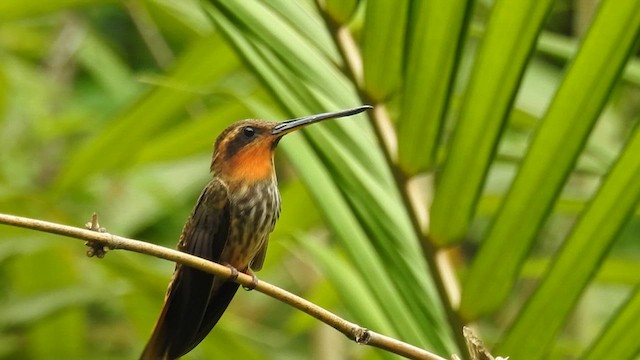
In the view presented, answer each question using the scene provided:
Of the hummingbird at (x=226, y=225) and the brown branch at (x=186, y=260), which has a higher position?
the brown branch at (x=186, y=260)

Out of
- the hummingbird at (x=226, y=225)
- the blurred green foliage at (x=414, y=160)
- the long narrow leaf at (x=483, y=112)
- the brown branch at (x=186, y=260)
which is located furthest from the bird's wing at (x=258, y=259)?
the brown branch at (x=186, y=260)

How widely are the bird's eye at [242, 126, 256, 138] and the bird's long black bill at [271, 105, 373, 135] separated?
0.06 m

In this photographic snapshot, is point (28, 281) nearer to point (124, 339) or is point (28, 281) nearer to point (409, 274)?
point (124, 339)

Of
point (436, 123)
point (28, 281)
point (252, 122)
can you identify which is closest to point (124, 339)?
point (28, 281)

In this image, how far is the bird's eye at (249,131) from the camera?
1.59 m

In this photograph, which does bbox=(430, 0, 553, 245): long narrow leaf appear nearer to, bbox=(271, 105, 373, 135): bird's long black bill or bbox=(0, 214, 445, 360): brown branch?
bbox=(271, 105, 373, 135): bird's long black bill

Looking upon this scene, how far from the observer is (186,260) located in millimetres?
1008

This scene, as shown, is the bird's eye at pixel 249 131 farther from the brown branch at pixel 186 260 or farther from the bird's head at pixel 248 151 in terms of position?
the brown branch at pixel 186 260

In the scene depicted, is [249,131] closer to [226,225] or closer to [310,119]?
[226,225]

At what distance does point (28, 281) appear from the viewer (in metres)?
2.70

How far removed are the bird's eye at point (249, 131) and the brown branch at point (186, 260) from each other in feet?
1.71

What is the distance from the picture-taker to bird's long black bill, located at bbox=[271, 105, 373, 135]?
114 centimetres

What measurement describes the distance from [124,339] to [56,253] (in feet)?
1.91

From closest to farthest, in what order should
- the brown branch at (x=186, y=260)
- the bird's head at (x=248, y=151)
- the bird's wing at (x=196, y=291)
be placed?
1. the brown branch at (x=186, y=260)
2. the bird's wing at (x=196, y=291)
3. the bird's head at (x=248, y=151)
